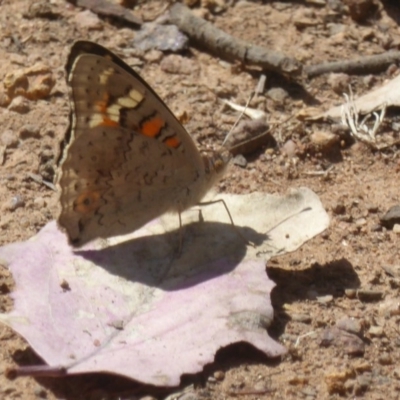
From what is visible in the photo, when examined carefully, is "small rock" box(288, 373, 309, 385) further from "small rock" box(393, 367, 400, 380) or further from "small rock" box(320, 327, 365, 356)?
"small rock" box(393, 367, 400, 380)

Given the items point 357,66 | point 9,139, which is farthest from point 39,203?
point 357,66

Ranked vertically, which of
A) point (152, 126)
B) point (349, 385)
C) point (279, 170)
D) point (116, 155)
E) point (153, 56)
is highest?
point (152, 126)

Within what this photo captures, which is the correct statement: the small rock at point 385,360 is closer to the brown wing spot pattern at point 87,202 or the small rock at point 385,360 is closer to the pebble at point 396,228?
the pebble at point 396,228

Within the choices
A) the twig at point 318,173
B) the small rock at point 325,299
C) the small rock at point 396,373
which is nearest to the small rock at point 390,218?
the twig at point 318,173

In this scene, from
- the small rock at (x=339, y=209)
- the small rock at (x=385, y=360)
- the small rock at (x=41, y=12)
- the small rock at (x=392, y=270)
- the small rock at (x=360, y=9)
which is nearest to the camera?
the small rock at (x=385, y=360)

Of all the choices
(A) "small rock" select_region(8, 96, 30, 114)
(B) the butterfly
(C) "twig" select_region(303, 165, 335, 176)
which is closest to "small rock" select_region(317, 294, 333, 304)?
(B) the butterfly

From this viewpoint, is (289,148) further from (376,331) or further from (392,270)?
(376,331)
